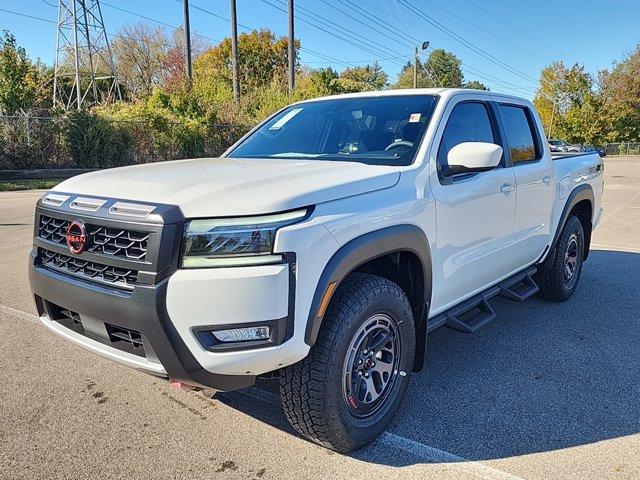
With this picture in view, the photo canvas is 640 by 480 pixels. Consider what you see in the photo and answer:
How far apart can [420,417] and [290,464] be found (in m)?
0.88

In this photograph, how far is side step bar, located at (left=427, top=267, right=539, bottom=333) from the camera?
136 inches

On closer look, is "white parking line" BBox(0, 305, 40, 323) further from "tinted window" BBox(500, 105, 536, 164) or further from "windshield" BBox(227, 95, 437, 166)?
"tinted window" BBox(500, 105, 536, 164)

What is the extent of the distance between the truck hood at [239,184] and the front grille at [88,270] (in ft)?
1.10

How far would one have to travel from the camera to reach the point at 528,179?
4207 millimetres

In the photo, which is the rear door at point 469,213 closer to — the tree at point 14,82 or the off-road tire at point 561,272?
the off-road tire at point 561,272

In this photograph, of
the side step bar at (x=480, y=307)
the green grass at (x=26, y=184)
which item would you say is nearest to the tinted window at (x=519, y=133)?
the side step bar at (x=480, y=307)

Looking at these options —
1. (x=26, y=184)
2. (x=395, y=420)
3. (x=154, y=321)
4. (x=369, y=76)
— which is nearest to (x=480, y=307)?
(x=395, y=420)

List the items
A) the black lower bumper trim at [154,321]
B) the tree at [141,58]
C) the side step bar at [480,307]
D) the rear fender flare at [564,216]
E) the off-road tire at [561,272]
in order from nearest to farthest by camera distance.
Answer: the black lower bumper trim at [154,321] < the side step bar at [480,307] < the rear fender flare at [564,216] < the off-road tire at [561,272] < the tree at [141,58]

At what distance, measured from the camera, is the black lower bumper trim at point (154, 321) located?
86.7 inches

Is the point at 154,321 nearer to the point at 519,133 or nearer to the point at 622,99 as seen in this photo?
the point at 519,133

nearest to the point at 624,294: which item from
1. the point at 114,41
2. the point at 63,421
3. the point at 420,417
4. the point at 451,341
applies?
the point at 451,341

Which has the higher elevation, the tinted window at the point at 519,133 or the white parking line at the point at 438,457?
the tinted window at the point at 519,133

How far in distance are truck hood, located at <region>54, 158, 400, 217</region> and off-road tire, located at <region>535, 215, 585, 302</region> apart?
9.42 ft

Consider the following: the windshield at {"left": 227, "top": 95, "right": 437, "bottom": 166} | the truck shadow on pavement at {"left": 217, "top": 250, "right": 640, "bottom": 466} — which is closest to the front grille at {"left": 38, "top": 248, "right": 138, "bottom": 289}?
the truck shadow on pavement at {"left": 217, "top": 250, "right": 640, "bottom": 466}
